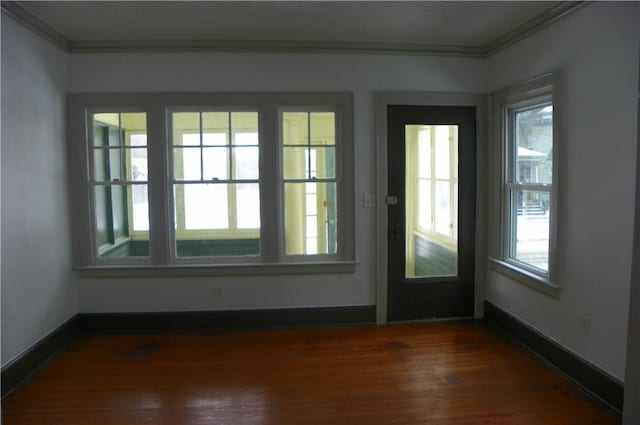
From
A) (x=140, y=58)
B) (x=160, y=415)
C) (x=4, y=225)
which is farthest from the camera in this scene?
(x=140, y=58)

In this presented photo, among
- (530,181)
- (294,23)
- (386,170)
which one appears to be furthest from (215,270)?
(530,181)

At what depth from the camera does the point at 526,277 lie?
3.63m

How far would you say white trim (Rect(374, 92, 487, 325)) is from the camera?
4.15 meters

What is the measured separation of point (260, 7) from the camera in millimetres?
3193

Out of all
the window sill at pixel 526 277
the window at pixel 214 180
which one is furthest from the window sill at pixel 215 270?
the window sill at pixel 526 277

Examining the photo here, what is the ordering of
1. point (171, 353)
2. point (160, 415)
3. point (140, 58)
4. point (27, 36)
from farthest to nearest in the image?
1. point (140, 58)
2. point (171, 353)
3. point (27, 36)
4. point (160, 415)

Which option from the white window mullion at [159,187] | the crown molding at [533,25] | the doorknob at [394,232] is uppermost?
the crown molding at [533,25]

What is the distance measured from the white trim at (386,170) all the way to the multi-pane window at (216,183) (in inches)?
44.0

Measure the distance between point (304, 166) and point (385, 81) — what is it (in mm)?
1069

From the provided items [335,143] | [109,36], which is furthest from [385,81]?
[109,36]

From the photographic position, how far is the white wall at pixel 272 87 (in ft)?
13.1

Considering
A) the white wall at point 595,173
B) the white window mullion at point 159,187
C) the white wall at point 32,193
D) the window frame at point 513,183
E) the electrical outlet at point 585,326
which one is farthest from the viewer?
the white window mullion at point 159,187

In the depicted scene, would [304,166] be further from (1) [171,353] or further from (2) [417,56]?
(1) [171,353]

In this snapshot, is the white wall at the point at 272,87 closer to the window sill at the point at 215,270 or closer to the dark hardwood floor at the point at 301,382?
the window sill at the point at 215,270
